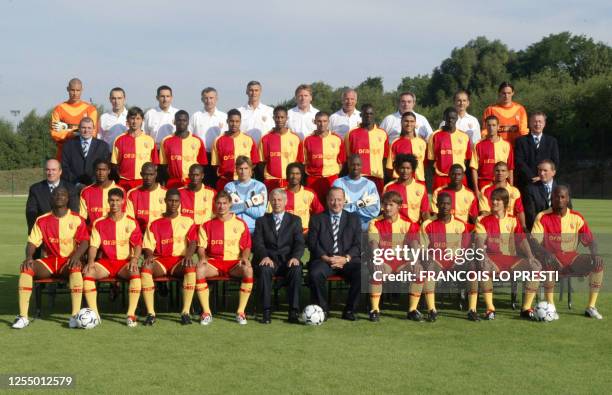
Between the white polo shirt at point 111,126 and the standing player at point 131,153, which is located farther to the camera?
the white polo shirt at point 111,126

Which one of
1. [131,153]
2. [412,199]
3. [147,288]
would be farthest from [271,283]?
[131,153]

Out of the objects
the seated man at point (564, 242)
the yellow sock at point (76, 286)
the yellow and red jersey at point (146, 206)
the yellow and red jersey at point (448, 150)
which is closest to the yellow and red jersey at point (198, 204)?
the yellow and red jersey at point (146, 206)

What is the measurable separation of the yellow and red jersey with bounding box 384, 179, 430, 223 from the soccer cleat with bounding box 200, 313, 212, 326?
8.93ft

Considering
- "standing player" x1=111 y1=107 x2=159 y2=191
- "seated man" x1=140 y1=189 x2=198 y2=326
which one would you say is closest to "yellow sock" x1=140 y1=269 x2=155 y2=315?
"seated man" x1=140 y1=189 x2=198 y2=326

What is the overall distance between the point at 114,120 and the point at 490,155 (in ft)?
17.0

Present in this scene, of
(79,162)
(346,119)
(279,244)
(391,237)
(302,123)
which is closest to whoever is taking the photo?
(279,244)

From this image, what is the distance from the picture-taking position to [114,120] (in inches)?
410

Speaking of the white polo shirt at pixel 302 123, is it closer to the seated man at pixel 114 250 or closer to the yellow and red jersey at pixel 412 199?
the yellow and red jersey at pixel 412 199

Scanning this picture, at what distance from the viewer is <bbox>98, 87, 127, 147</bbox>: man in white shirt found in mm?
10291

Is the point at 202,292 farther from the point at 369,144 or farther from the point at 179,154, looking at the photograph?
the point at 369,144

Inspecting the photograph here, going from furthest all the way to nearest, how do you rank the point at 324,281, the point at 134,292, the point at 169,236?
the point at 169,236, the point at 324,281, the point at 134,292

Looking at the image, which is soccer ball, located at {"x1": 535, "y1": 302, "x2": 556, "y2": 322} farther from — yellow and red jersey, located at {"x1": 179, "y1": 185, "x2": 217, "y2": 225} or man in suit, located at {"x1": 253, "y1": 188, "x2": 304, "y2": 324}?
yellow and red jersey, located at {"x1": 179, "y1": 185, "x2": 217, "y2": 225}

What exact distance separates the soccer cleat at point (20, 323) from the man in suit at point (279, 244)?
2.35 m

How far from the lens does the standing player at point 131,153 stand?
9516mm
